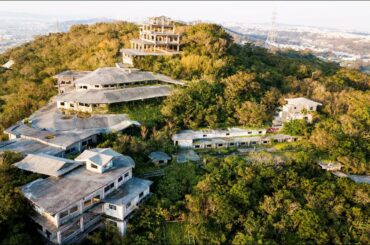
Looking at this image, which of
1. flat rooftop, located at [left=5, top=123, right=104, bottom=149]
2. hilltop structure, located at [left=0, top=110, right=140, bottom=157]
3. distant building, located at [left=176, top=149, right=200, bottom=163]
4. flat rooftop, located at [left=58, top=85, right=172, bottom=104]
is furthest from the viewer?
flat rooftop, located at [left=58, top=85, right=172, bottom=104]

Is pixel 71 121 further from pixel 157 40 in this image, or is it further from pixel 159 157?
pixel 157 40

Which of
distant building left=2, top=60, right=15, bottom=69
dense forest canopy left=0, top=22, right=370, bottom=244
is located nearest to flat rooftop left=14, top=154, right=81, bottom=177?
dense forest canopy left=0, top=22, right=370, bottom=244

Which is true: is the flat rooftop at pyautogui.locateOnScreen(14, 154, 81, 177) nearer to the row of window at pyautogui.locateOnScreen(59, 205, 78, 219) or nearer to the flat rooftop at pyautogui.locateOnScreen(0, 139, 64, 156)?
the flat rooftop at pyautogui.locateOnScreen(0, 139, 64, 156)

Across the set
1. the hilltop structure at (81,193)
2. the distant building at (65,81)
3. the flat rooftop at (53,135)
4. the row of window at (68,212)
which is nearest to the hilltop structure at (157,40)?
the distant building at (65,81)

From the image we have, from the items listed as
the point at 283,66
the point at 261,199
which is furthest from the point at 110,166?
the point at 283,66

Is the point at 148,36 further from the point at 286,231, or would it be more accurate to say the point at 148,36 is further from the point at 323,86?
the point at 286,231

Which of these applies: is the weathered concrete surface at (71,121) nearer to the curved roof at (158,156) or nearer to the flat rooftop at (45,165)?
the curved roof at (158,156)
